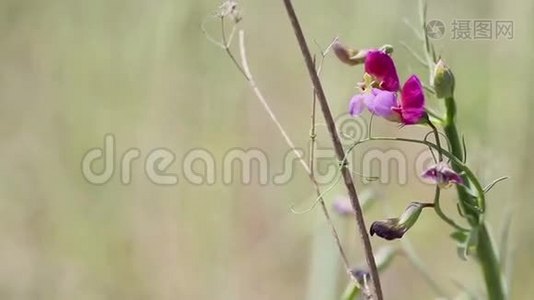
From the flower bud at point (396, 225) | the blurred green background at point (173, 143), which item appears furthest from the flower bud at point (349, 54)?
the blurred green background at point (173, 143)

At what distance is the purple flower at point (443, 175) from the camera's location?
803 millimetres

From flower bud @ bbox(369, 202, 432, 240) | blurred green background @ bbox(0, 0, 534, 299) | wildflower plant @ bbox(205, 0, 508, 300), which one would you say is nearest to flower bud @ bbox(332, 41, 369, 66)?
wildflower plant @ bbox(205, 0, 508, 300)

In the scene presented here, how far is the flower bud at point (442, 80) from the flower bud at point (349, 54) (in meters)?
0.10

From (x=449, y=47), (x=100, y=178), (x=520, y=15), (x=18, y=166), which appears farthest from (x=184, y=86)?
(x=520, y=15)

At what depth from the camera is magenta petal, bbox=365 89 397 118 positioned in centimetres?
84

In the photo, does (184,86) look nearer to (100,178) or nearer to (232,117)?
(232,117)

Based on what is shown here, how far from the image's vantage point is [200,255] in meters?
1.62

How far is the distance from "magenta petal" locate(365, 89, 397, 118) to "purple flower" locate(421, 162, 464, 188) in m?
0.06
